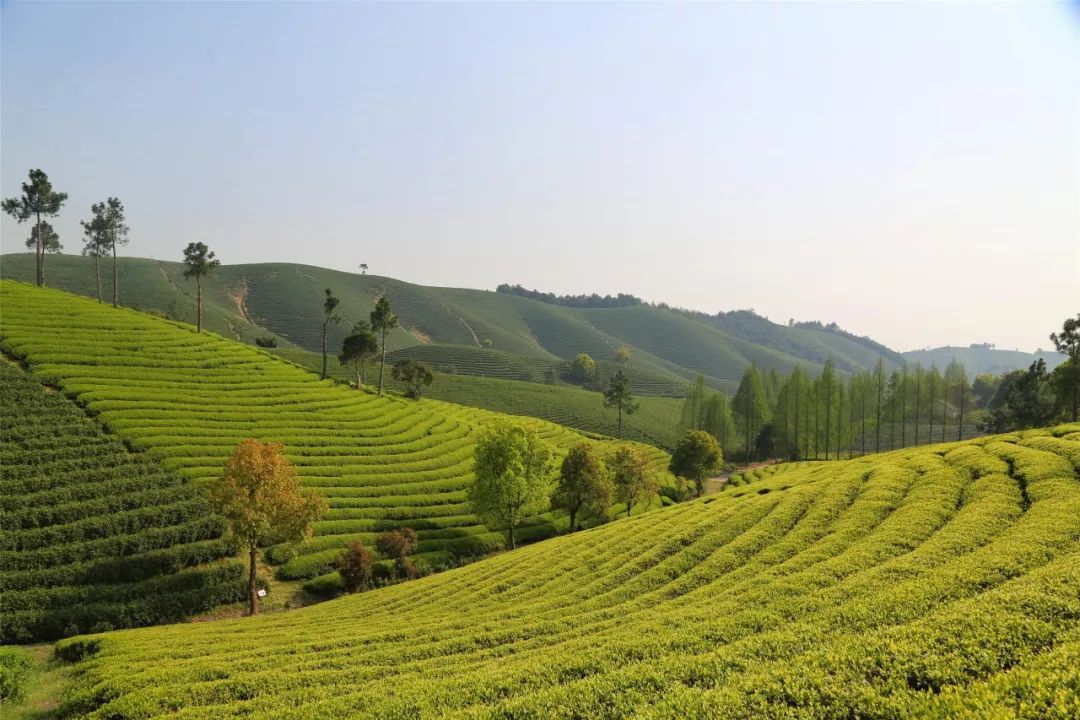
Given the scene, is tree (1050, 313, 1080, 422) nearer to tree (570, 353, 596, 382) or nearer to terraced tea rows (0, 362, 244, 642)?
terraced tea rows (0, 362, 244, 642)

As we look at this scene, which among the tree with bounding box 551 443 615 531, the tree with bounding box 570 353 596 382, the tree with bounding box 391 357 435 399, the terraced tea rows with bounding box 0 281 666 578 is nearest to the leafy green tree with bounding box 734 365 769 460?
the tree with bounding box 551 443 615 531

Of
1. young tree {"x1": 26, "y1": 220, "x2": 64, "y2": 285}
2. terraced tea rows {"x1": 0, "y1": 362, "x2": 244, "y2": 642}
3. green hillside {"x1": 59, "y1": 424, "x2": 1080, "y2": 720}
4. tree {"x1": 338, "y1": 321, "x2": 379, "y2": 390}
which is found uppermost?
young tree {"x1": 26, "y1": 220, "x2": 64, "y2": 285}

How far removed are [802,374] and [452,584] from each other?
93.7 meters

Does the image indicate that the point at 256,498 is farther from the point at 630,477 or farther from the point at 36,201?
the point at 36,201

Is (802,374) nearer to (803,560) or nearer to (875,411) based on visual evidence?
(875,411)

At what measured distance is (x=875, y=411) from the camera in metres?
107

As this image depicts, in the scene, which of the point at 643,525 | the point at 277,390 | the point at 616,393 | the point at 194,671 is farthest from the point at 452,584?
the point at 616,393

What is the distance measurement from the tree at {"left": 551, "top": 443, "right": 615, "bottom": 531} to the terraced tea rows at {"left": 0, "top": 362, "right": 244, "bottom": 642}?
31.0 m

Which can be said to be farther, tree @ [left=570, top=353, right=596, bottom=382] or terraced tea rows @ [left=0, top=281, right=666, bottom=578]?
tree @ [left=570, top=353, right=596, bottom=382]

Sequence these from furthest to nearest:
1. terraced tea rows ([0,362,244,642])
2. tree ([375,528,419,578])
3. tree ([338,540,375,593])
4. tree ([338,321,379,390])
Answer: tree ([338,321,379,390]) < tree ([375,528,419,578]) < tree ([338,540,375,593]) < terraced tea rows ([0,362,244,642])

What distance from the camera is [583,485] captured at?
57.8 meters

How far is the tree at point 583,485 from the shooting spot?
57.8 meters

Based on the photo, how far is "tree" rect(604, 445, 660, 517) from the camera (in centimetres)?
6372

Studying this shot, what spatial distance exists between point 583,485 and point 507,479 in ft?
33.1
